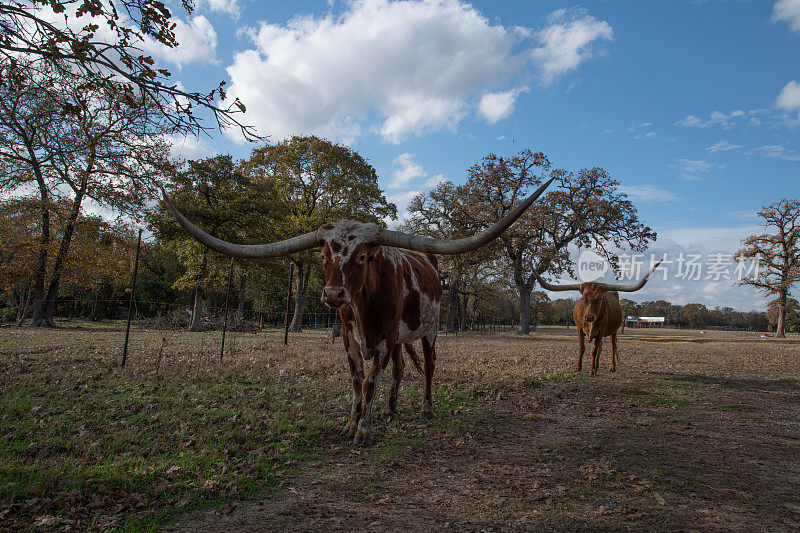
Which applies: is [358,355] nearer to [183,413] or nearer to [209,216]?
[183,413]

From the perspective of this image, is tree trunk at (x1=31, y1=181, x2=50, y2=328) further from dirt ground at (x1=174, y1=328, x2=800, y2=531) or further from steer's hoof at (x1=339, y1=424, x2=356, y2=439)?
steer's hoof at (x1=339, y1=424, x2=356, y2=439)

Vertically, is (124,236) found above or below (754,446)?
above

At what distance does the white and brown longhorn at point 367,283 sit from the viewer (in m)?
4.50

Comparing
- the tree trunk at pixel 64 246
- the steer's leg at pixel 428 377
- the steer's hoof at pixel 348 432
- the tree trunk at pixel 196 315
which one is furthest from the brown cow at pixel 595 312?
the tree trunk at pixel 64 246

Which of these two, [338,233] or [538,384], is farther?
[538,384]

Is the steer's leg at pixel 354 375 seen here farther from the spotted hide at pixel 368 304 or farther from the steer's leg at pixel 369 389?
the steer's leg at pixel 369 389

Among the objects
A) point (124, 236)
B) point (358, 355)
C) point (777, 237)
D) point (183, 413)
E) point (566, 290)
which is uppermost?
point (777, 237)

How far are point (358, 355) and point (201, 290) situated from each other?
25191 mm

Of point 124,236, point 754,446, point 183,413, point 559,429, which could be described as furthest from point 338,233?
point 124,236

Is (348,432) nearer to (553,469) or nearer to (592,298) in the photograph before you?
(553,469)

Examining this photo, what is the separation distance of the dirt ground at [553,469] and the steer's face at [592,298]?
2.19 m

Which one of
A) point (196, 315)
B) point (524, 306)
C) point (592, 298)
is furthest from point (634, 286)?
point (524, 306)

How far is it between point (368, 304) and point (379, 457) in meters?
1.72

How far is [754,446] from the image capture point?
532 cm
